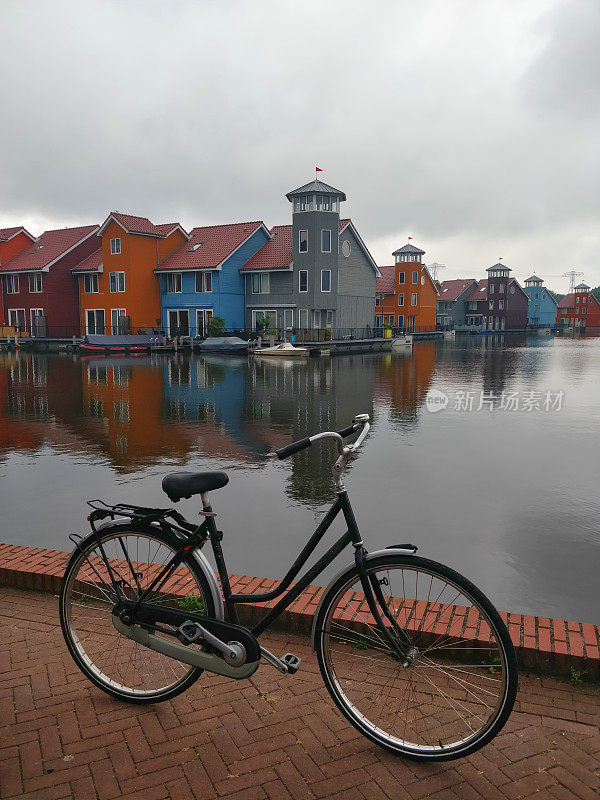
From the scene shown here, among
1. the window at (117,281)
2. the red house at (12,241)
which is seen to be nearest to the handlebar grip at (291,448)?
the window at (117,281)

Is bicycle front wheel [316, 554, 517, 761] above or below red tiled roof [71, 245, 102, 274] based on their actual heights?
below

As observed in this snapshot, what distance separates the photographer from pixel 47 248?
54.4 meters

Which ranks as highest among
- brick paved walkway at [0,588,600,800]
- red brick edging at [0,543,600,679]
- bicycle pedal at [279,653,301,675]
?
bicycle pedal at [279,653,301,675]

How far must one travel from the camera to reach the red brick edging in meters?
3.62

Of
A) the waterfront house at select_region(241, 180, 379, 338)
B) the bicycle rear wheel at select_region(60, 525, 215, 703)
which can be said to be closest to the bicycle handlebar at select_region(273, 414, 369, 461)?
the bicycle rear wheel at select_region(60, 525, 215, 703)

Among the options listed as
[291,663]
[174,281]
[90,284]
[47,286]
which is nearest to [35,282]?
[47,286]

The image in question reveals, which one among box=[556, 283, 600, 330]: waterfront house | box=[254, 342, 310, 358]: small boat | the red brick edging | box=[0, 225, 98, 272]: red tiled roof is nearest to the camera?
the red brick edging

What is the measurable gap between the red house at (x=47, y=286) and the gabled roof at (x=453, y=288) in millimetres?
59206

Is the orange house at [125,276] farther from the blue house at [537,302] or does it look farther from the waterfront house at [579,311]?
the waterfront house at [579,311]

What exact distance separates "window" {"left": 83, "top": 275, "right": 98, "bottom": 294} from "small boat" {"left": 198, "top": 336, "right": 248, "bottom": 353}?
12.8 m

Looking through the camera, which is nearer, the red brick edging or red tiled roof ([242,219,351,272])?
the red brick edging

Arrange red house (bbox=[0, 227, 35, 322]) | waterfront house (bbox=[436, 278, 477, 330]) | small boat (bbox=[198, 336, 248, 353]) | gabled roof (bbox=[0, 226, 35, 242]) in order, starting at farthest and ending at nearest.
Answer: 1. waterfront house (bbox=[436, 278, 477, 330])
2. gabled roof (bbox=[0, 226, 35, 242])
3. red house (bbox=[0, 227, 35, 322])
4. small boat (bbox=[198, 336, 248, 353])

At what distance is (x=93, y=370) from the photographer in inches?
1148

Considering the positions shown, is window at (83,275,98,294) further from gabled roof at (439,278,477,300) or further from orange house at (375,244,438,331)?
gabled roof at (439,278,477,300)
